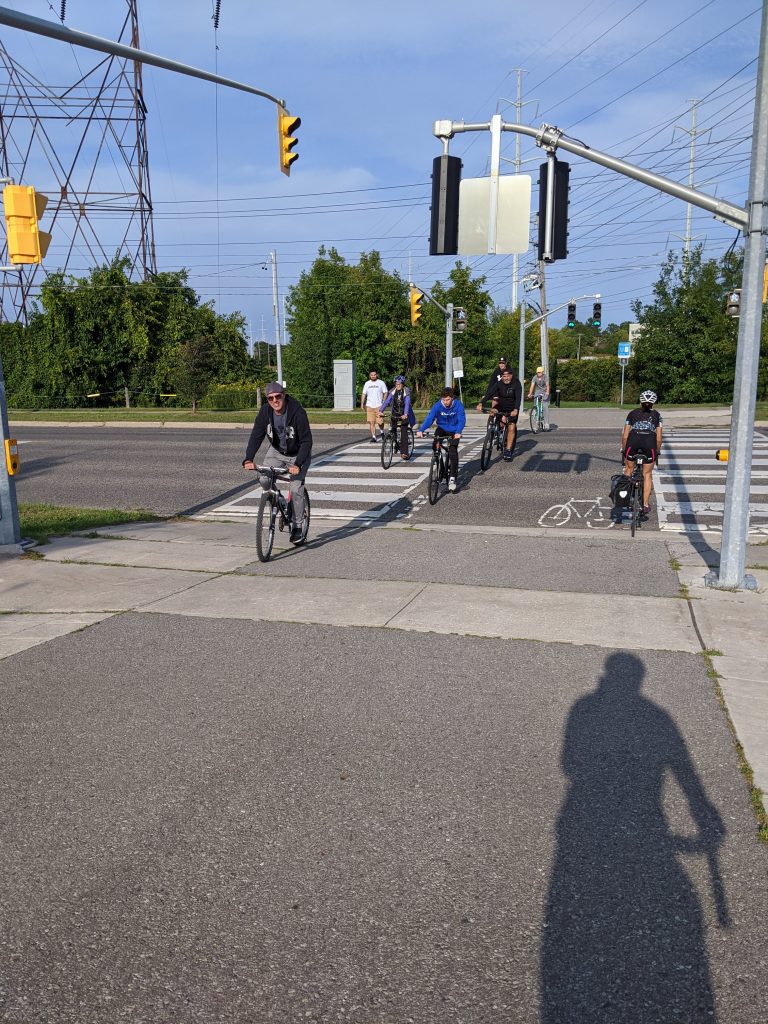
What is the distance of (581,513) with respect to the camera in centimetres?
1373

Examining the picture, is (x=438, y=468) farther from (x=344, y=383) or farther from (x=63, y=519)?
(x=344, y=383)

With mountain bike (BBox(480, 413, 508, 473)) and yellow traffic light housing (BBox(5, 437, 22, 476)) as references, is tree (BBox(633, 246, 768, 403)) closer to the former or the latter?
mountain bike (BBox(480, 413, 508, 473))

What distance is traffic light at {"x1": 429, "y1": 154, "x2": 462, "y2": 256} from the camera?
426 inches

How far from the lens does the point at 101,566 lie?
Result: 32.6ft

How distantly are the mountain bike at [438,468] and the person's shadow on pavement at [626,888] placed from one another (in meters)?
9.43

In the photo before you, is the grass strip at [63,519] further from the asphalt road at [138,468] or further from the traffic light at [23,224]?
the traffic light at [23,224]

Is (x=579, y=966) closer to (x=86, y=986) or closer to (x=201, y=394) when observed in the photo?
(x=86, y=986)

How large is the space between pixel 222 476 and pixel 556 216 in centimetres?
951

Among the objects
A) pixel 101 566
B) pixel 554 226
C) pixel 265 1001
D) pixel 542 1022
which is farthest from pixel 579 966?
pixel 554 226

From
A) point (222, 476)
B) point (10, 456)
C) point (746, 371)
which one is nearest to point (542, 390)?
point (222, 476)

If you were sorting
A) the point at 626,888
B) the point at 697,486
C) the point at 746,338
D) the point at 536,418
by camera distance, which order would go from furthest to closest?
1. the point at 536,418
2. the point at 697,486
3. the point at 746,338
4. the point at 626,888

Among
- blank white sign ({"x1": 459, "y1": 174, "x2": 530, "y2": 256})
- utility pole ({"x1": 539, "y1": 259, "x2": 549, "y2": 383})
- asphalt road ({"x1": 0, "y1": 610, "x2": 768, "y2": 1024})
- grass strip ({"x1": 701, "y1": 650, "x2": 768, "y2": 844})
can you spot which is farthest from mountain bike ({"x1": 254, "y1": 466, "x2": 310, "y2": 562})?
utility pole ({"x1": 539, "y1": 259, "x2": 549, "y2": 383})

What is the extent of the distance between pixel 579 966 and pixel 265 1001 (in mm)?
1071

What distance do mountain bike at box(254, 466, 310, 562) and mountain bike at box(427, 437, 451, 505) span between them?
4135 millimetres
